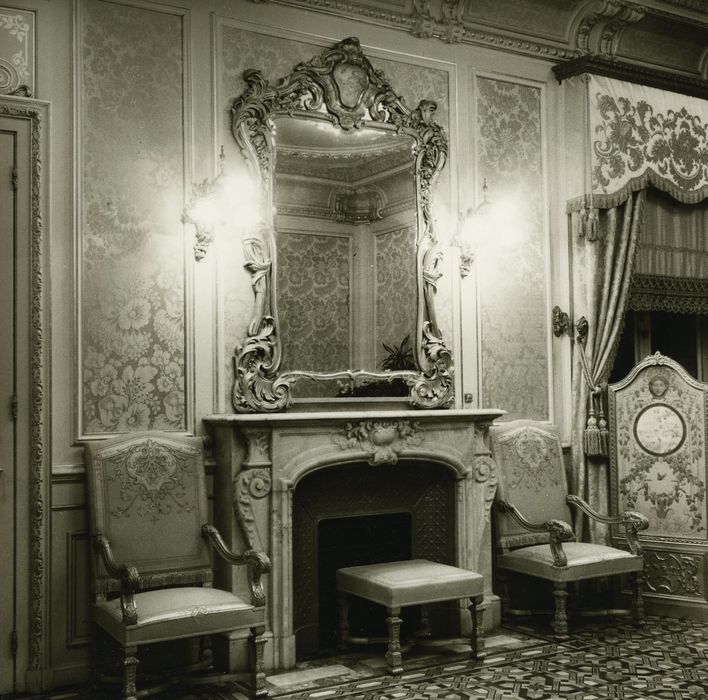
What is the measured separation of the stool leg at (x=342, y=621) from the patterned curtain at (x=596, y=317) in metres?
1.59

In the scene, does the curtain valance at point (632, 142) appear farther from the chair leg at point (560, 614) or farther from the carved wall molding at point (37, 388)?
the carved wall molding at point (37, 388)

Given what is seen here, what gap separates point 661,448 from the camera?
527 centimetres

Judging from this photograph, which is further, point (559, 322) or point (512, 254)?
point (559, 322)

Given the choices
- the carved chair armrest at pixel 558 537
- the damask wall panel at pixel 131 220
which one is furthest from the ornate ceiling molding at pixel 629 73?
the carved chair armrest at pixel 558 537

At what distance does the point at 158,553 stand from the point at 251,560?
460mm

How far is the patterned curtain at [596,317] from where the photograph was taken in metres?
5.50

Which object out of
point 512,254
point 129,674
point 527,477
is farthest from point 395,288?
point 129,674

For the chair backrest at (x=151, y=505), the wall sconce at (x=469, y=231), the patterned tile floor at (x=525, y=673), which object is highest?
the wall sconce at (x=469, y=231)

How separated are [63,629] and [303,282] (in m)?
1.99

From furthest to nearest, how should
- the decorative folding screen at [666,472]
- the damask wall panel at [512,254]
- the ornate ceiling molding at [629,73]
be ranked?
the ornate ceiling molding at [629,73], the damask wall panel at [512,254], the decorative folding screen at [666,472]

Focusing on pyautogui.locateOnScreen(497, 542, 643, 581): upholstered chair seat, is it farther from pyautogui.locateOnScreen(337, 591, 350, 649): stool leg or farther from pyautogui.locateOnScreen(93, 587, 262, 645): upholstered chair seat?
pyautogui.locateOnScreen(93, 587, 262, 645): upholstered chair seat

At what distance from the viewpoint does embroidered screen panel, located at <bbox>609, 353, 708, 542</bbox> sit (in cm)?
517

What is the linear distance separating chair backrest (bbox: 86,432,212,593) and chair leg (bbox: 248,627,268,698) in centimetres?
44

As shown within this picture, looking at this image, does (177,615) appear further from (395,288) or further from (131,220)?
(395,288)
